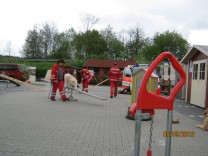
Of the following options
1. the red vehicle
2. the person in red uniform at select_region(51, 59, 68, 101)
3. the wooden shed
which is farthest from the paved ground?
the red vehicle

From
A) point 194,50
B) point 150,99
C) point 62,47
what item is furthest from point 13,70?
A: point 62,47

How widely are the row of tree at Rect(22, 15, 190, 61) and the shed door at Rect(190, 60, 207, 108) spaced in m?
44.1

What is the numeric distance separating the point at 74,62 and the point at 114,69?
30627 millimetres

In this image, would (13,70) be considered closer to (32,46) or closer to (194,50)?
(194,50)

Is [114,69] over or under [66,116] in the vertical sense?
over

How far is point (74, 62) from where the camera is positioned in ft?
154

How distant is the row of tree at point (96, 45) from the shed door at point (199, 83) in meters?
44.1

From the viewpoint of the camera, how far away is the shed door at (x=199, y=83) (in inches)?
545

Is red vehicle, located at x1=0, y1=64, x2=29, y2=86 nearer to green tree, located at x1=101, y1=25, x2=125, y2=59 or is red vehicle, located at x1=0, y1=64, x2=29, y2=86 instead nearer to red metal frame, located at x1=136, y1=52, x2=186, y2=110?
red metal frame, located at x1=136, y1=52, x2=186, y2=110

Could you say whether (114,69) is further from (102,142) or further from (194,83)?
(102,142)

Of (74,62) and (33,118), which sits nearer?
(33,118)

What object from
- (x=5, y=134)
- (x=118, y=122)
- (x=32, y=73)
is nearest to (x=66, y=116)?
(x=118, y=122)

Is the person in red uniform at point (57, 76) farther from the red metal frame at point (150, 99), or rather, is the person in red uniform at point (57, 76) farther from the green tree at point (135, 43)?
the green tree at point (135, 43)

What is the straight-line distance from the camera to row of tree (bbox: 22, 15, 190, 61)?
61500 millimetres
